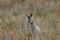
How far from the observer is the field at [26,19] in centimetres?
495

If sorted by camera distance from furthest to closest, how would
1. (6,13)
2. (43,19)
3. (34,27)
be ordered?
(6,13)
(43,19)
(34,27)

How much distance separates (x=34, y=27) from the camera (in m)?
5.11

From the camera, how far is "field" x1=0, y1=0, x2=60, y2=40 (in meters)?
4.95

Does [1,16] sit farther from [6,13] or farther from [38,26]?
[38,26]

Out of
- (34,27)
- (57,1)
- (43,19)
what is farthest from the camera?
(57,1)

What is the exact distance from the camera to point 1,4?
7.23 meters

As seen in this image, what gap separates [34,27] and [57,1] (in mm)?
2070

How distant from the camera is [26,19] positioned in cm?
546

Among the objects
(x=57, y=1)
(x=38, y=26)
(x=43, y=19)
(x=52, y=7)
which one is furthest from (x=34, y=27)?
(x=57, y=1)

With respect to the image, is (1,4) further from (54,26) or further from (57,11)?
(54,26)

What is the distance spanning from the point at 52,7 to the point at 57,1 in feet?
1.43

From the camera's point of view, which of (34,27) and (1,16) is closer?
(34,27)

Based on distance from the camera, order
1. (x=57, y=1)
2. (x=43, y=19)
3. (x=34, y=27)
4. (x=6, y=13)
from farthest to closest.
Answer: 1. (x=57, y=1)
2. (x=6, y=13)
3. (x=43, y=19)
4. (x=34, y=27)

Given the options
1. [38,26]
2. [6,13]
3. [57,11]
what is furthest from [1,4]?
[38,26]
